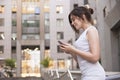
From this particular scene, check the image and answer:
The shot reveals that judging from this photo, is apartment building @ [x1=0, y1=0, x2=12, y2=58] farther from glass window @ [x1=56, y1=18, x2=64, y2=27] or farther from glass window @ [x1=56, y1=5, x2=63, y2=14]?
glass window @ [x1=56, y1=5, x2=63, y2=14]

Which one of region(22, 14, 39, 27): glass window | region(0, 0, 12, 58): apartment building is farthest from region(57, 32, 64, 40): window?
region(0, 0, 12, 58): apartment building

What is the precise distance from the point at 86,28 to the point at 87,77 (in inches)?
18.9

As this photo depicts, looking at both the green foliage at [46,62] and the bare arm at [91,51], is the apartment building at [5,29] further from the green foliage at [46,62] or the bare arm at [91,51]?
the bare arm at [91,51]

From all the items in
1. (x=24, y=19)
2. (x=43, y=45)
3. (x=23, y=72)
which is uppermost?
(x=24, y=19)

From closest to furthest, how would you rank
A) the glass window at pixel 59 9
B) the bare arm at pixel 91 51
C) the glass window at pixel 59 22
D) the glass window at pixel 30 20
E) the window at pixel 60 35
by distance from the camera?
1. the bare arm at pixel 91 51
2. the window at pixel 60 35
3. the glass window at pixel 59 22
4. the glass window at pixel 59 9
5. the glass window at pixel 30 20

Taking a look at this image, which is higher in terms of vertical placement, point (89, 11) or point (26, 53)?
point (89, 11)

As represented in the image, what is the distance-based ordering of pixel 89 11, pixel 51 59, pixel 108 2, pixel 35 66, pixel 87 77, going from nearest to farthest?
pixel 87 77, pixel 89 11, pixel 108 2, pixel 51 59, pixel 35 66

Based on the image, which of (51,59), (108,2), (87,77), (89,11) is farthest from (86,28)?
(51,59)

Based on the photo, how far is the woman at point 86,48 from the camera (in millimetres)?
3312

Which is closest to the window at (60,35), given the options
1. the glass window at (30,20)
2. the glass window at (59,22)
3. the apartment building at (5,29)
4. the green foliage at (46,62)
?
the glass window at (59,22)

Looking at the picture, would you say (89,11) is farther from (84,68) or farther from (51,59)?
(51,59)

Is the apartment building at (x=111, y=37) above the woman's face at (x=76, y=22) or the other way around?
the other way around

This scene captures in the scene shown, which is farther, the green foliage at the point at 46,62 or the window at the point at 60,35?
the window at the point at 60,35

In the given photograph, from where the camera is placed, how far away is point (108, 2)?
28188 millimetres
